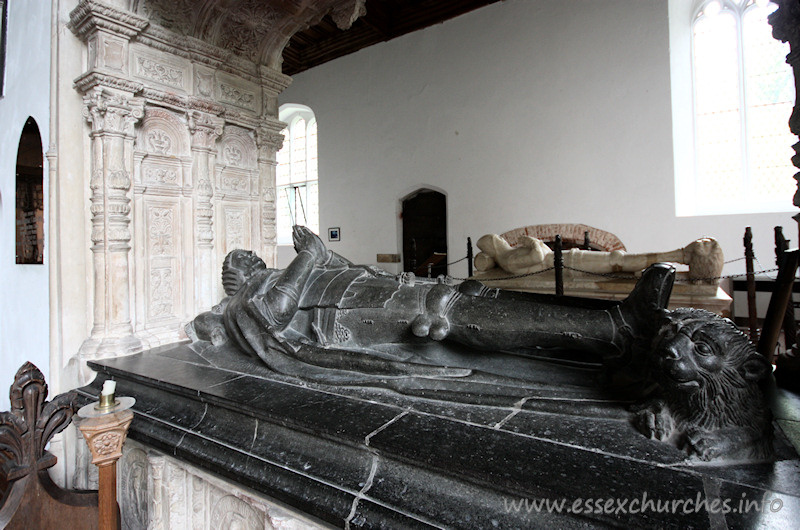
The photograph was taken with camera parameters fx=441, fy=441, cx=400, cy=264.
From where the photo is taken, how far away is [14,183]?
3412 mm

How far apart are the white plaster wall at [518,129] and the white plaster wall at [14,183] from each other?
628 cm

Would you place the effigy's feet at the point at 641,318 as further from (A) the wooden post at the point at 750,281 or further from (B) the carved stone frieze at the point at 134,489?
→ (A) the wooden post at the point at 750,281

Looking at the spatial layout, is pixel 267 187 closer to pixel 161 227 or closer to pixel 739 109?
pixel 161 227

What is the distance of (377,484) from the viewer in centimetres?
133

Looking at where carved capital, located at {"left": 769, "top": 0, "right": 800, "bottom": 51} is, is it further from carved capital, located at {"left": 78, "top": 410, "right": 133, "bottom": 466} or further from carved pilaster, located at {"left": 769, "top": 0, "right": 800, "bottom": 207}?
carved capital, located at {"left": 78, "top": 410, "right": 133, "bottom": 466}

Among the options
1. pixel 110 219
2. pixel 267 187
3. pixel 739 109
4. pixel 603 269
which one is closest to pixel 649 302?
pixel 110 219

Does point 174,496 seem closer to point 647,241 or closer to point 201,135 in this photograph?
point 201,135

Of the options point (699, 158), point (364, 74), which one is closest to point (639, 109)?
point (699, 158)

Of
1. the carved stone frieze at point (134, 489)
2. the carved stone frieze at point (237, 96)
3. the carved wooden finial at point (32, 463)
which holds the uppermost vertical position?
the carved stone frieze at point (237, 96)

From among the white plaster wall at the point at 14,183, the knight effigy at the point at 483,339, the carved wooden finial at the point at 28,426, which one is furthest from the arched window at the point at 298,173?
the carved wooden finial at the point at 28,426

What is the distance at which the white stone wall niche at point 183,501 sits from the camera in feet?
5.07

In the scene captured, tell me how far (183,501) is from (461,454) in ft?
4.55

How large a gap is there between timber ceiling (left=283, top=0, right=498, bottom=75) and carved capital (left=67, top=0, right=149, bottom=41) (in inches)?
238

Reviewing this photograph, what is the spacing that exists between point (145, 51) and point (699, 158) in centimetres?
735
